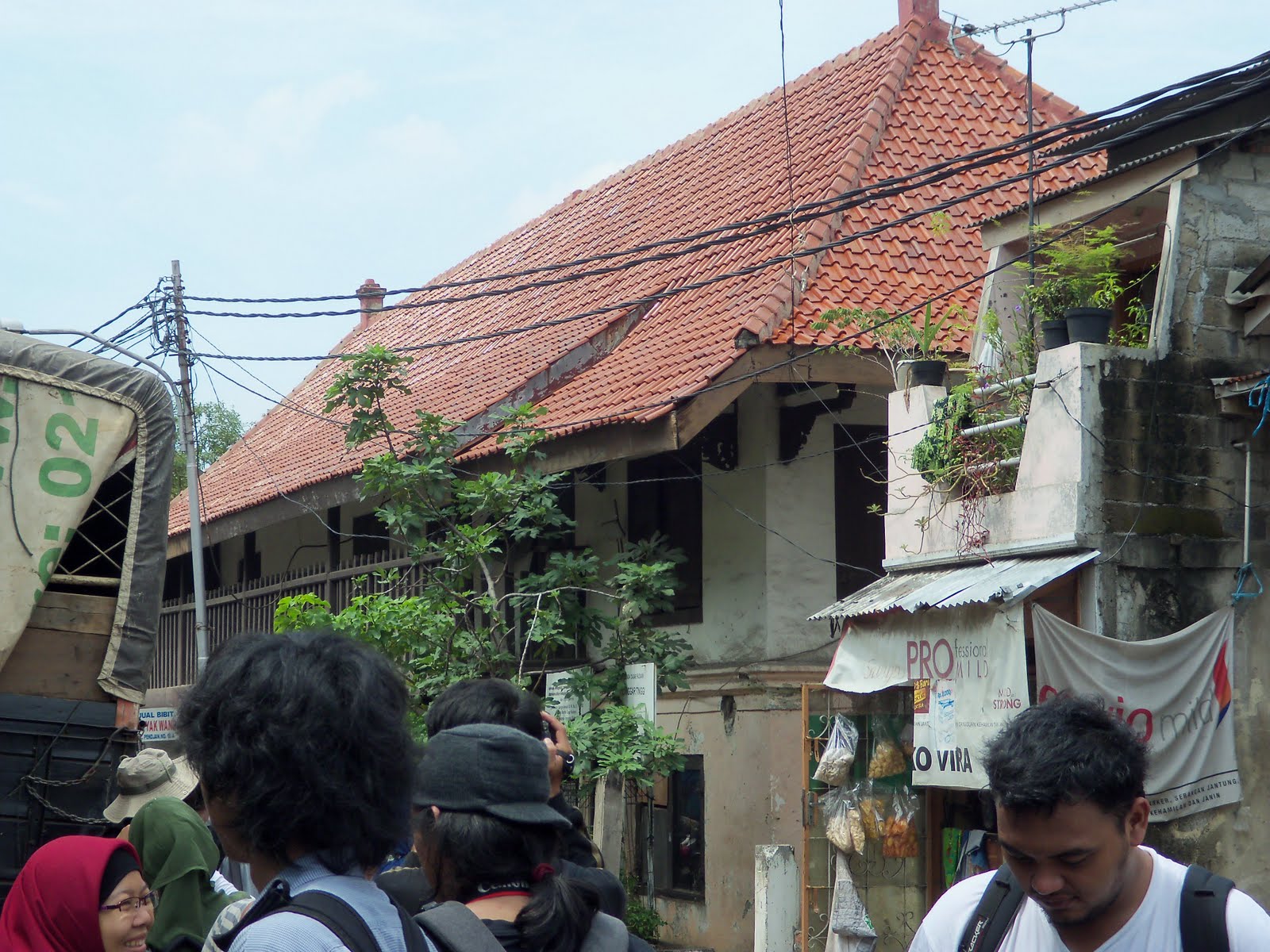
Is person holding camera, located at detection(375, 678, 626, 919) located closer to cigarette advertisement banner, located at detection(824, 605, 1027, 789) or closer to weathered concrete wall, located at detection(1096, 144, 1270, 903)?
cigarette advertisement banner, located at detection(824, 605, 1027, 789)

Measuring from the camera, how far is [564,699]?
10812 mm

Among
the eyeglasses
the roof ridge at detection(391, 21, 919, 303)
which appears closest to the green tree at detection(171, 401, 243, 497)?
the roof ridge at detection(391, 21, 919, 303)

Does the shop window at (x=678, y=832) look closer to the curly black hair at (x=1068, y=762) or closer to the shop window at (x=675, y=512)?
the shop window at (x=675, y=512)

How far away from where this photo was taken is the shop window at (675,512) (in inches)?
523

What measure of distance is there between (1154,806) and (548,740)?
6.13 metres

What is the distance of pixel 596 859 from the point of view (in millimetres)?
3826

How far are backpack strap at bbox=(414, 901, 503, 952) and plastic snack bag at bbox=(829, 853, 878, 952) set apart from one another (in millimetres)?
8525

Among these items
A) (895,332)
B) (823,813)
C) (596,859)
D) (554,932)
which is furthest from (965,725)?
(554,932)

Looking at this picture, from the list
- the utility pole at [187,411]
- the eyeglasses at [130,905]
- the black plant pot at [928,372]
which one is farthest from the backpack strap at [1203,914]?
the utility pole at [187,411]

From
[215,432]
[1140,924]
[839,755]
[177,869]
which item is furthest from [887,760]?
[215,432]

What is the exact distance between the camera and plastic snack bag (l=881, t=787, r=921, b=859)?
34.3 feet

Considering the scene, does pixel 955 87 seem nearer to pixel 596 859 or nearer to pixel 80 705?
pixel 80 705

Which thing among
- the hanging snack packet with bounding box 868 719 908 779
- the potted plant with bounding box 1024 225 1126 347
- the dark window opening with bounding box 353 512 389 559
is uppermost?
the potted plant with bounding box 1024 225 1126 347

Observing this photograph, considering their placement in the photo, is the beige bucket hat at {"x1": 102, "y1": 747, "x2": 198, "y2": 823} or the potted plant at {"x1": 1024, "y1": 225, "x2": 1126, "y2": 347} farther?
the potted plant at {"x1": 1024, "y1": 225, "x2": 1126, "y2": 347}
